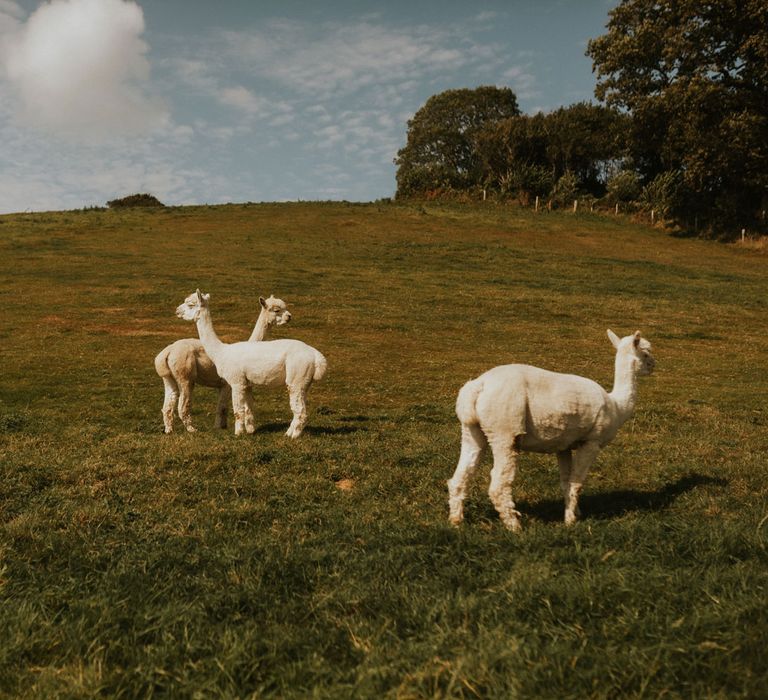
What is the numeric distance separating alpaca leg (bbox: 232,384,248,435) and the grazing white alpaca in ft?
18.7

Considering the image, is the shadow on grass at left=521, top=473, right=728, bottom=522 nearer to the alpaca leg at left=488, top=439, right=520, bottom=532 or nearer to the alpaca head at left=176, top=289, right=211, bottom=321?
the alpaca leg at left=488, top=439, right=520, bottom=532

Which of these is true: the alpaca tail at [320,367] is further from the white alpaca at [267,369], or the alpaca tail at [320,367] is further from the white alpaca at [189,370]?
the white alpaca at [189,370]

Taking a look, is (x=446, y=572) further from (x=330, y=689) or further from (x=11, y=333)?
(x=11, y=333)

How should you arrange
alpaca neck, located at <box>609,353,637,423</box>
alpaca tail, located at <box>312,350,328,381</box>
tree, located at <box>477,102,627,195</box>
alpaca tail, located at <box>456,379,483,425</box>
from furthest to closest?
tree, located at <box>477,102,627,195</box> → alpaca tail, located at <box>312,350,328,381</box> → alpaca neck, located at <box>609,353,637,423</box> → alpaca tail, located at <box>456,379,483,425</box>

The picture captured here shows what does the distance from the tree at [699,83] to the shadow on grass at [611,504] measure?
4138cm

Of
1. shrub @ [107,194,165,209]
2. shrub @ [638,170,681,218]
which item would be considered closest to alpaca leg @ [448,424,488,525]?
shrub @ [638,170,681,218]

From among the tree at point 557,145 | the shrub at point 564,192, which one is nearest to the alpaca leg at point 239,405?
the shrub at point 564,192

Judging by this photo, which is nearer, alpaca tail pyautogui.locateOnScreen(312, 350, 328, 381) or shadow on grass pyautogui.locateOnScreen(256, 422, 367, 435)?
alpaca tail pyautogui.locateOnScreen(312, 350, 328, 381)

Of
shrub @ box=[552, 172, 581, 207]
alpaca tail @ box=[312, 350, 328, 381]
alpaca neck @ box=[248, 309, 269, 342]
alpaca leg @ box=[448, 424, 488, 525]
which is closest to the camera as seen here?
alpaca leg @ box=[448, 424, 488, 525]

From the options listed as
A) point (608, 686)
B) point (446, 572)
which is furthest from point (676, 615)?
point (446, 572)

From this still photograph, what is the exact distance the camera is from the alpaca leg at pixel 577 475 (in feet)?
22.6

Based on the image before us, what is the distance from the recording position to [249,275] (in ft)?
114

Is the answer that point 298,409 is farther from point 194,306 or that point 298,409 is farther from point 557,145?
point 557,145

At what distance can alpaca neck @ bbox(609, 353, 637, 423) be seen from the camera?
7336 millimetres
